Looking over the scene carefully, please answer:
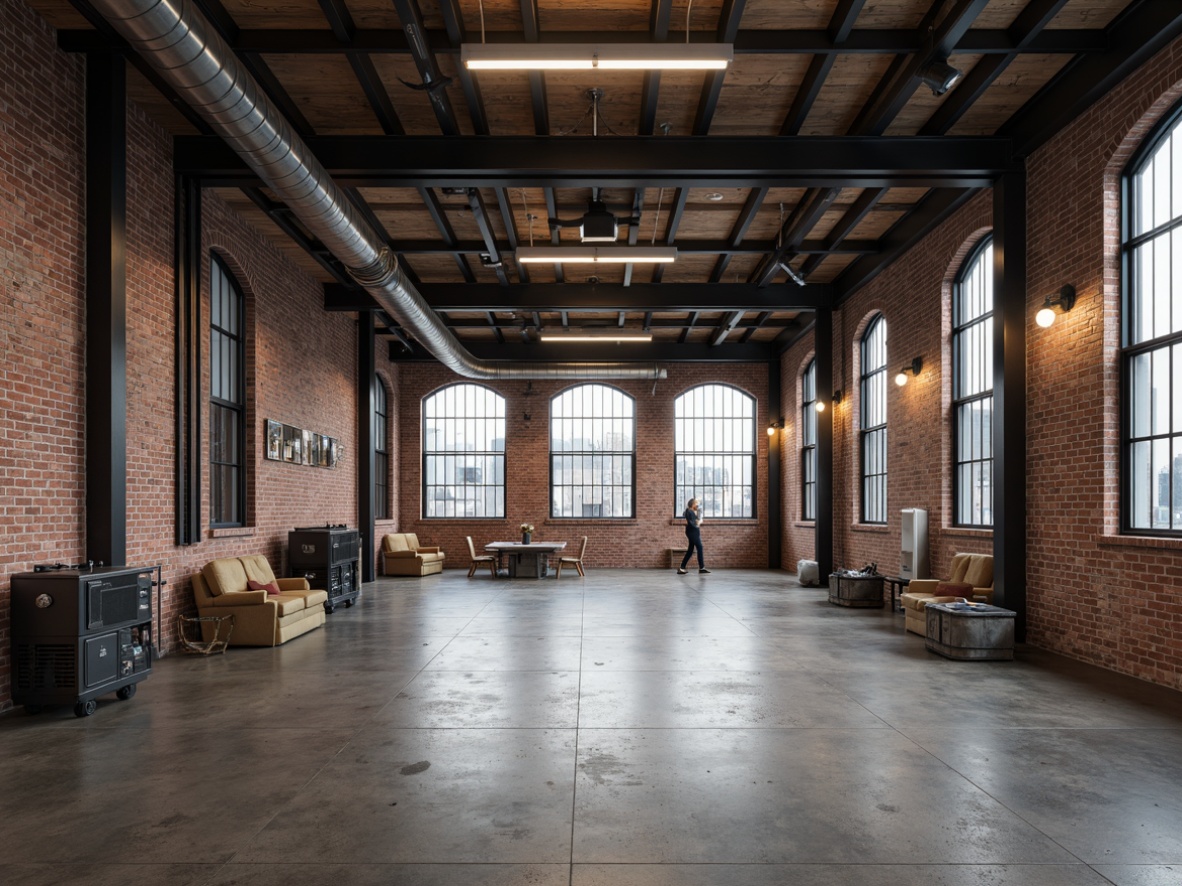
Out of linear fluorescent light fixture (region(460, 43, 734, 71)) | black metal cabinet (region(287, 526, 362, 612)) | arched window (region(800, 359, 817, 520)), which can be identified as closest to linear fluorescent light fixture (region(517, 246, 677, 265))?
linear fluorescent light fixture (region(460, 43, 734, 71))

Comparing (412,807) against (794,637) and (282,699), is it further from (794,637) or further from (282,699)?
(794,637)

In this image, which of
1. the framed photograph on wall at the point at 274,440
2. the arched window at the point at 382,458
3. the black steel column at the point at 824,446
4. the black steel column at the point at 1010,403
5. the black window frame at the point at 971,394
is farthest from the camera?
the arched window at the point at 382,458

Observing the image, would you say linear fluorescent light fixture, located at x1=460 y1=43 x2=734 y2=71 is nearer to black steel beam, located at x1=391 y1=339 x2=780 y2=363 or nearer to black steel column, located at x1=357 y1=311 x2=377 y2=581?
black steel column, located at x1=357 y1=311 x2=377 y2=581

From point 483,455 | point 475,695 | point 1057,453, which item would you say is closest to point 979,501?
point 1057,453

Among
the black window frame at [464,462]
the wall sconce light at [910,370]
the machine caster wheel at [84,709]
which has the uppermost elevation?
the wall sconce light at [910,370]

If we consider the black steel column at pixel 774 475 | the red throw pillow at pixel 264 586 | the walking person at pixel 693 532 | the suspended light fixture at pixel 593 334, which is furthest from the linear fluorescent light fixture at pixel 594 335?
the red throw pillow at pixel 264 586

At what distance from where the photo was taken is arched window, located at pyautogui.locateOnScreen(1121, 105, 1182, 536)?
647cm

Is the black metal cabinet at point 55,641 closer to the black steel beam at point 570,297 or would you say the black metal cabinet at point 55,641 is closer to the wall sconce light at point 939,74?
the wall sconce light at point 939,74

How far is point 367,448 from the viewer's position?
49.3 feet

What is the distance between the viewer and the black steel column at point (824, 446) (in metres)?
14.0

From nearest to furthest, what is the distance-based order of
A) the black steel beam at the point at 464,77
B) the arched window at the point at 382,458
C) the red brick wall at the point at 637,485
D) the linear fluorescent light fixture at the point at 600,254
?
1. the black steel beam at the point at 464,77
2. the linear fluorescent light fixture at the point at 600,254
3. the arched window at the point at 382,458
4. the red brick wall at the point at 637,485

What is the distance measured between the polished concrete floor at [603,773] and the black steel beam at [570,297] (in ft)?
23.2

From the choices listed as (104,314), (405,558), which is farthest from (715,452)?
(104,314)

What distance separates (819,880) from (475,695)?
11.5 feet
